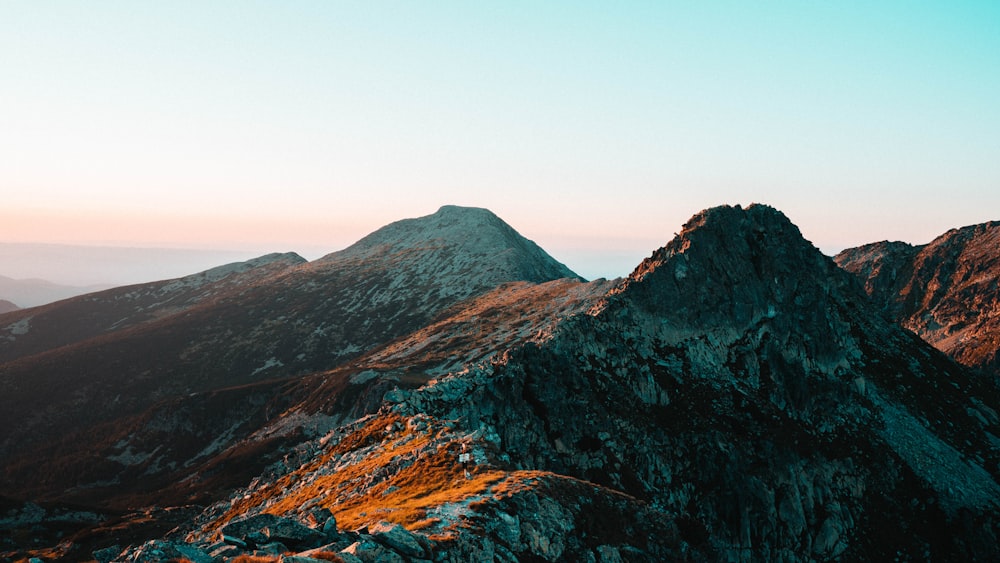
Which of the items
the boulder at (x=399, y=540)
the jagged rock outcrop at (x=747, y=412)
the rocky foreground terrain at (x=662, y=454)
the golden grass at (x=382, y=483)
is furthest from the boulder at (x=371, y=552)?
the jagged rock outcrop at (x=747, y=412)

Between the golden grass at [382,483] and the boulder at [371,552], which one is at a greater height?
the boulder at [371,552]

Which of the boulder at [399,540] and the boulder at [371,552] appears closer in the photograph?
the boulder at [371,552]

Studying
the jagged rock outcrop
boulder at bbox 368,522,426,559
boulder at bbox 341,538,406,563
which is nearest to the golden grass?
boulder at bbox 368,522,426,559

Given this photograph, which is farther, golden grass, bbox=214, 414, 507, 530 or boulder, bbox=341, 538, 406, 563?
golden grass, bbox=214, 414, 507, 530

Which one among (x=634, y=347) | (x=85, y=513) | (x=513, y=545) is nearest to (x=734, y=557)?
(x=634, y=347)

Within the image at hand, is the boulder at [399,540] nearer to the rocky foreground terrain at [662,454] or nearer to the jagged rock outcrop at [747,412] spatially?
the rocky foreground terrain at [662,454]

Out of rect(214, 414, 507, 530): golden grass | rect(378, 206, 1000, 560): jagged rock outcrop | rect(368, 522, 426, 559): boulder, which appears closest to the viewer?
rect(368, 522, 426, 559): boulder

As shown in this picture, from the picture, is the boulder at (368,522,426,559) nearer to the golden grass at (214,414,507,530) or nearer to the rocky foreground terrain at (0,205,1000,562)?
the rocky foreground terrain at (0,205,1000,562)

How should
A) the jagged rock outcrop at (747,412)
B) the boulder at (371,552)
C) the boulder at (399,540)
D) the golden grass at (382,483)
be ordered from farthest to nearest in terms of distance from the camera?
the jagged rock outcrop at (747,412) → the golden grass at (382,483) → the boulder at (399,540) → the boulder at (371,552)

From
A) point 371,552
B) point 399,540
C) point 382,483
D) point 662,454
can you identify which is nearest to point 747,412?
point 662,454

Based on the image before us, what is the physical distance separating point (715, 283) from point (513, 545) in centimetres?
5732

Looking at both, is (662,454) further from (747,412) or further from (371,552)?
(371,552)

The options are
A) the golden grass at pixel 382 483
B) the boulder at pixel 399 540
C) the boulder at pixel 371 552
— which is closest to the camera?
the boulder at pixel 371 552

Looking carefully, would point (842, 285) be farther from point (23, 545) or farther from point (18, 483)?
point (18, 483)
